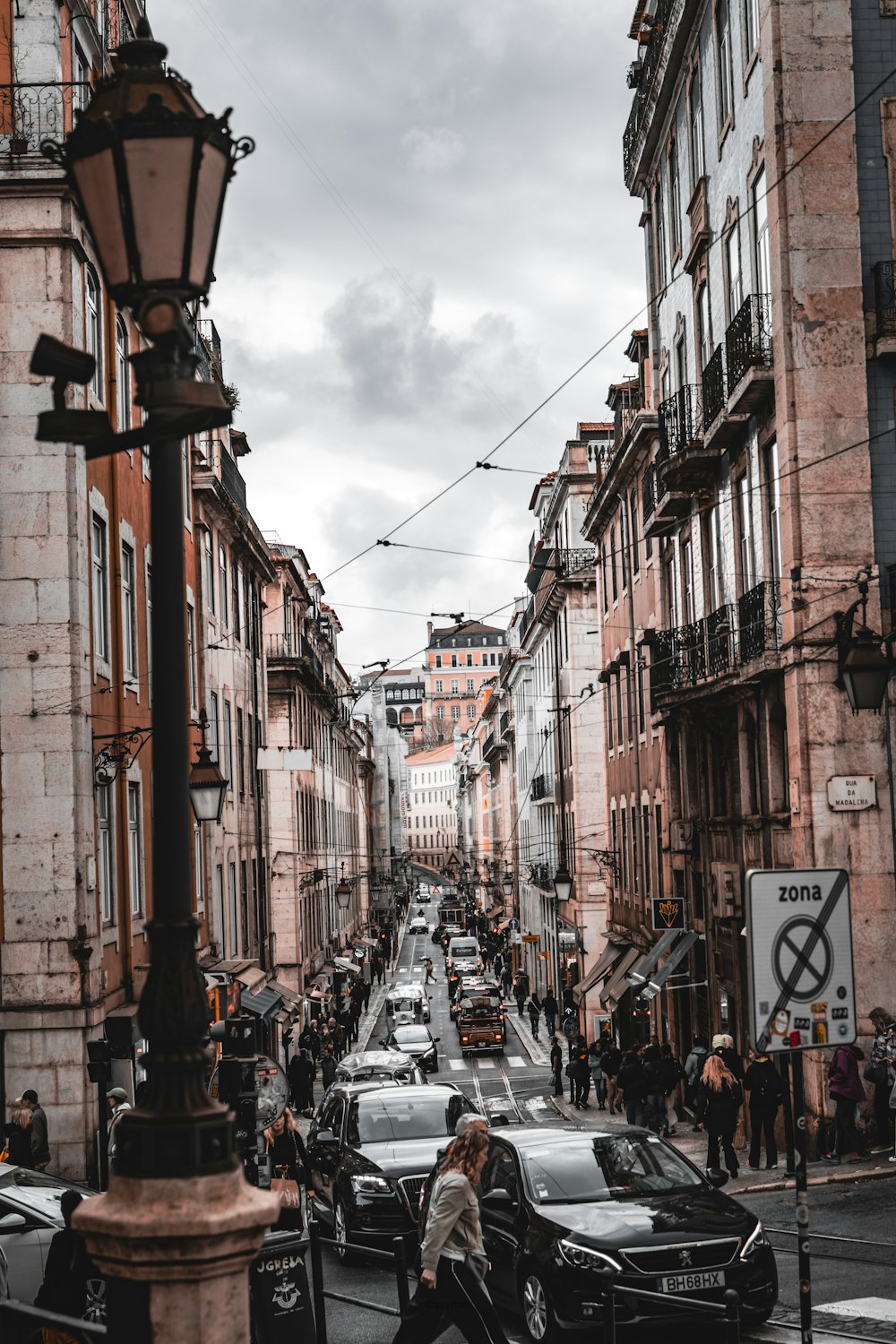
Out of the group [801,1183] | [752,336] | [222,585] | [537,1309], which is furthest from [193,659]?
[801,1183]

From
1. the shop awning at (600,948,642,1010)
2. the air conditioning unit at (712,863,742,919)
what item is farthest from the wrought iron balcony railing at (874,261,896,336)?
the shop awning at (600,948,642,1010)

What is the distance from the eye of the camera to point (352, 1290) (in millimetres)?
13375

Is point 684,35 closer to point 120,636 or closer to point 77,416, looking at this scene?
point 120,636

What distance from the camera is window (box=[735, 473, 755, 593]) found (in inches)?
936

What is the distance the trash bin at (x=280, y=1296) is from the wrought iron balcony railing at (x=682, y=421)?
17.9 m

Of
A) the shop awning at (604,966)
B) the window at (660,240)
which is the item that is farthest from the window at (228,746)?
the window at (660,240)

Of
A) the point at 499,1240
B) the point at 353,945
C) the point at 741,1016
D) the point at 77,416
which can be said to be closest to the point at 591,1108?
the point at 741,1016

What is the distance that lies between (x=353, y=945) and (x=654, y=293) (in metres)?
49.3

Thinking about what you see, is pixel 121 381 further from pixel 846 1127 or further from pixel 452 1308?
pixel 452 1308

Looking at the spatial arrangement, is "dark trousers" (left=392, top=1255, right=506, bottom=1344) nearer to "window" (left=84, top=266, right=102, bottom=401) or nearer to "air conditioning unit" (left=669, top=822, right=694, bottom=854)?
"window" (left=84, top=266, right=102, bottom=401)

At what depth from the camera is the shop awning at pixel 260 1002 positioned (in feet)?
101

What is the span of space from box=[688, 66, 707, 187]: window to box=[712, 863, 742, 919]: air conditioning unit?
1137cm

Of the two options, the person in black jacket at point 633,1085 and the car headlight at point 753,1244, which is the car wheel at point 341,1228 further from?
the person in black jacket at point 633,1085

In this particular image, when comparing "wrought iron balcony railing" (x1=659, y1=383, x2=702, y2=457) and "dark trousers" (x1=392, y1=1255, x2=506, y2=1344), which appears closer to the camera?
"dark trousers" (x1=392, y1=1255, x2=506, y2=1344)
